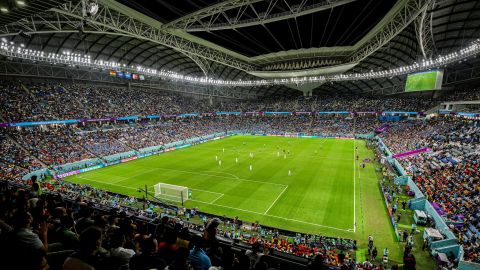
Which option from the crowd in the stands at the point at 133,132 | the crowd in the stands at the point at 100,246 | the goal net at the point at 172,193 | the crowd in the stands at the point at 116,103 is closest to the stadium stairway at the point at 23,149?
the crowd in the stands at the point at 133,132

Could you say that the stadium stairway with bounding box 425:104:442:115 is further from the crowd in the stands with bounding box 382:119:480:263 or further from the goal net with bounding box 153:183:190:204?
the goal net with bounding box 153:183:190:204

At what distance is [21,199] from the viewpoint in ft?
21.8

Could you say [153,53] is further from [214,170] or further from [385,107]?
[385,107]

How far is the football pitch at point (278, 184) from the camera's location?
72.6 feet

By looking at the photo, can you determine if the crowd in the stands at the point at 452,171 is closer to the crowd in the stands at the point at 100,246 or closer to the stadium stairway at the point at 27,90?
the crowd in the stands at the point at 100,246

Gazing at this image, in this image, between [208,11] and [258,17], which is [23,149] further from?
[258,17]

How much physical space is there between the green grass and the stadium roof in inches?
735

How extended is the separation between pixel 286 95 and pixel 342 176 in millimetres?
69520

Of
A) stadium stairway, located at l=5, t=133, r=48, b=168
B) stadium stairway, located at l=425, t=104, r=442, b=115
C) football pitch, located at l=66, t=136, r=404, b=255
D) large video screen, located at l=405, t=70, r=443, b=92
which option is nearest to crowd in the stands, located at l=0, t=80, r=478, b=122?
stadium stairway, located at l=425, t=104, r=442, b=115

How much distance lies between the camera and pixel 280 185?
1216 inches

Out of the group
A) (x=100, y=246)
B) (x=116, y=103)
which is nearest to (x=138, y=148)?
(x=116, y=103)

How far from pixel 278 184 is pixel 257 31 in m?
24.5

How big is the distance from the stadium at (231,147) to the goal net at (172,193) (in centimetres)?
15

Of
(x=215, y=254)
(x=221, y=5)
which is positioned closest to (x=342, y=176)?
→ (x=221, y=5)
